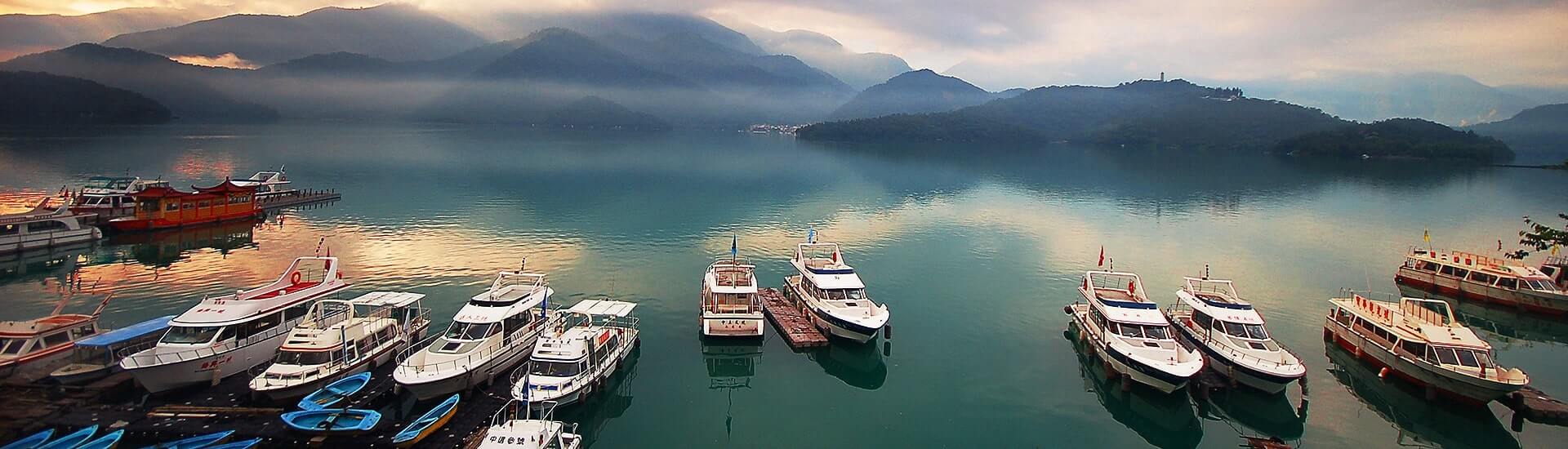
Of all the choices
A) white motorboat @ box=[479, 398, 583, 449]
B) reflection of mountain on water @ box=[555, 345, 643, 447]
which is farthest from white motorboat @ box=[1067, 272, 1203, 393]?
white motorboat @ box=[479, 398, 583, 449]

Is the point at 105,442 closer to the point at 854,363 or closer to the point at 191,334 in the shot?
the point at 191,334

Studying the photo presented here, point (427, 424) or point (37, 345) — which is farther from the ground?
point (37, 345)

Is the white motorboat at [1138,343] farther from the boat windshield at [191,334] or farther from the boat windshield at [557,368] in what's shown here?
the boat windshield at [191,334]

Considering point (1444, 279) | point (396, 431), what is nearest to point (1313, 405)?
point (1444, 279)

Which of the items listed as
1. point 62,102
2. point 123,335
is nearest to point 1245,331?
point 123,335

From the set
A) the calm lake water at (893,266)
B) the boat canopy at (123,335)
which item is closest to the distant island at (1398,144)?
the calm lake water at (893,266)

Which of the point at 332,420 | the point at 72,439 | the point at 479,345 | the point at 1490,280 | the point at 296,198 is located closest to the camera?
the point at 72,439

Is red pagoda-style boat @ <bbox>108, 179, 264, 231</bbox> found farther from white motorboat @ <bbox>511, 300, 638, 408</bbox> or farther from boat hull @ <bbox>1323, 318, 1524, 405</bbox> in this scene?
boat hull @ <bbox>1323, 318, 1524, 405</bbox>

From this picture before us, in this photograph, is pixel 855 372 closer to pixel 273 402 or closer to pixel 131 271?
pixel 273 402
